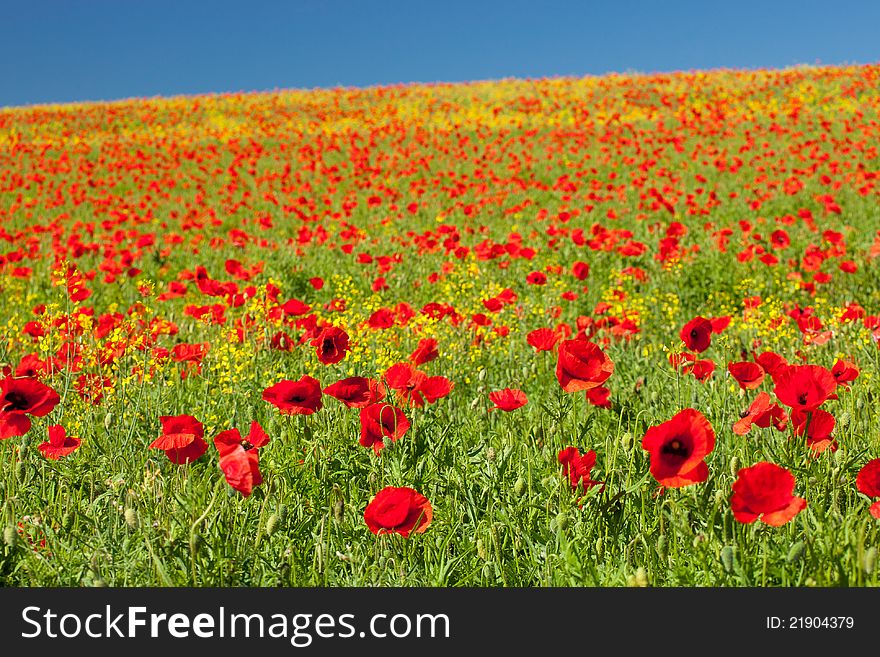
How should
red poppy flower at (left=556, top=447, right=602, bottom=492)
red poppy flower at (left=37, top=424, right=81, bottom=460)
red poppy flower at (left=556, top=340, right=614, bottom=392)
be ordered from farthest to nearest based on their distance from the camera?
red poppy flower at (left=37, top=424, right=81, bottom=460)
red poppy flower at (left=556, top=447, right=602, bottom=492)
red poppy flower at (left=556, top=340, right=614, bottom=392)

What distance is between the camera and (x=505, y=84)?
98.0ft

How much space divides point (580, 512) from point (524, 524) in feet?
0.54

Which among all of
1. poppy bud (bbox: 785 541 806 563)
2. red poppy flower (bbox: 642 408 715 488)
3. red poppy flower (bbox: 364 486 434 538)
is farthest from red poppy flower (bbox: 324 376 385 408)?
poppy bud (bbox: 785 541 806 563)

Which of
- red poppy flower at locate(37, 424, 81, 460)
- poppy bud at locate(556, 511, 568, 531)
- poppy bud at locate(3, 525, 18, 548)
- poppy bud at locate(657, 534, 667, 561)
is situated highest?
red poppy flower at locate(37, 424, 81, 460)

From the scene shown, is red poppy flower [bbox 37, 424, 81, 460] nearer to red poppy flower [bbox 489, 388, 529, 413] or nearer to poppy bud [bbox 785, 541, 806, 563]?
red poppy flower [bbox 489, 388, 529, 413]

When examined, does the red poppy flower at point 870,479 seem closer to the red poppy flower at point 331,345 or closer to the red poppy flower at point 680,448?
the red poppy flower at point 680,448

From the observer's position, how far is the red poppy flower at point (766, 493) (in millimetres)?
1495

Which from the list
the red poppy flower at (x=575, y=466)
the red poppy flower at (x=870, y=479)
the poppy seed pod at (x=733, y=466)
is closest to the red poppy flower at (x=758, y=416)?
the poppy seed pod at (x=733, y=466)

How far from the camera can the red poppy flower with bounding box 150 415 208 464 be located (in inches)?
77.0

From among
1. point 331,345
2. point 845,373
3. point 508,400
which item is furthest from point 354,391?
point 845,373

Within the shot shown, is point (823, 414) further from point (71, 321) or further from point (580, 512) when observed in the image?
point (71, 321)

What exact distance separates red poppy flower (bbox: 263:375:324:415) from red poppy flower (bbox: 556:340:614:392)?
71 centimetres

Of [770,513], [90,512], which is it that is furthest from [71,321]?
[770,513]
